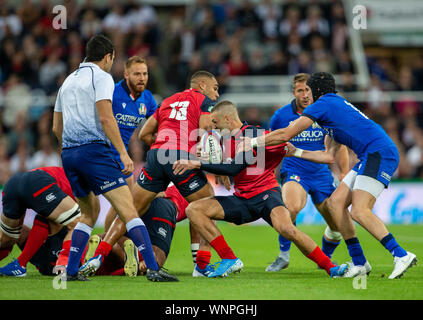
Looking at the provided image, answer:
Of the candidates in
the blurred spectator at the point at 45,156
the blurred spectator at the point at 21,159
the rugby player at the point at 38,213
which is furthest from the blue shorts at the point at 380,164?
the blurred spectator at the point at 21,159

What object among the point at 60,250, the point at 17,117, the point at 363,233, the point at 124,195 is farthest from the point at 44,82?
the point at 124,195

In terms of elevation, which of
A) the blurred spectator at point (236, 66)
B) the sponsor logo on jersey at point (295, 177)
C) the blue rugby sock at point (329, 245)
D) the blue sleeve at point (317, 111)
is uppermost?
the blurred spectator at point (236, 66)

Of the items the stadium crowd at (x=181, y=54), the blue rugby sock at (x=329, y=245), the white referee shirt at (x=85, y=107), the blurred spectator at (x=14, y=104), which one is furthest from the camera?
the blurred spectator at (x=14, y=104)

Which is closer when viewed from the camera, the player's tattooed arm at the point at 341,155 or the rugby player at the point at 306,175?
the rugby player at the point at 306,175

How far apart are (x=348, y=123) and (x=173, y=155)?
197cm

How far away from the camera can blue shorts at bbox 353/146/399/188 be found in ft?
23.0

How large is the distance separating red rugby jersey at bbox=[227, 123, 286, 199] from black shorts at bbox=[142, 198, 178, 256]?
0.97 meters

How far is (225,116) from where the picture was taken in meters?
7.37

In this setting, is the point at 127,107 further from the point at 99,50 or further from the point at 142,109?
the point at 99,50

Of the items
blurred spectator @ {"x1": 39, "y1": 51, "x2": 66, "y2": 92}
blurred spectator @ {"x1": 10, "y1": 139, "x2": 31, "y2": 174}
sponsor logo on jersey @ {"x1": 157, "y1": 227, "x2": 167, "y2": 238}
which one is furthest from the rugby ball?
blurred spectator @ {"x1": 39, "y1": 51, "x2": 66, "y2": 92}

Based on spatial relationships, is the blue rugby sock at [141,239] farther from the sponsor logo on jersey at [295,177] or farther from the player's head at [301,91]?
the player's head at [301,91]

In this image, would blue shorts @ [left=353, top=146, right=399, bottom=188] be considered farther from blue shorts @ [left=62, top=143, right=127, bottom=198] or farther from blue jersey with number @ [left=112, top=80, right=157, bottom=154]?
blue jersey with number @ [left=112, top=80, right=157, bottom=154]

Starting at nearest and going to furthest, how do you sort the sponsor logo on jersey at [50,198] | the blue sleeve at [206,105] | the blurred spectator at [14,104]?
the sponsor logo on jersey at [50,198] → the blue sleeve at [206,105] → the blurred spectator at [14,104]

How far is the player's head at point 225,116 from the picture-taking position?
290 inches
